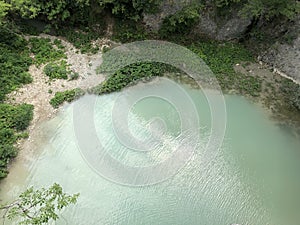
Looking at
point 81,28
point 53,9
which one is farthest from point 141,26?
point 53,9

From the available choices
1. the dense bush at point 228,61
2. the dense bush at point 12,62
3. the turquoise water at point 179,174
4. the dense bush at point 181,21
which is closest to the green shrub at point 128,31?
the dense bush at point 181,21

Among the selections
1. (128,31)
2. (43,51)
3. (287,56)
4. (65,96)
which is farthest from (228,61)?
(43,51)

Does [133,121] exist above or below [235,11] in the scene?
below

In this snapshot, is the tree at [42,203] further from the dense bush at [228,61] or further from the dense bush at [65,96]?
the dense bush at [228,61]

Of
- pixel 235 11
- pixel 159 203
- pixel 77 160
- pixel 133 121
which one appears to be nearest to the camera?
pixel 159 203

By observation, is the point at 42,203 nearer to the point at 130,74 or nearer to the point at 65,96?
the point at 65,96

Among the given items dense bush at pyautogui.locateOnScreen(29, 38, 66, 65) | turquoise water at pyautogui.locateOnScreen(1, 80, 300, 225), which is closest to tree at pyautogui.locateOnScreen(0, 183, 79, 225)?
turquoise water at pyautogui.locateOnScreen(1, 80, 300, 225)

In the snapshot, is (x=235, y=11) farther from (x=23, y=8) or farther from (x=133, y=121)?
(x=23, y=8)

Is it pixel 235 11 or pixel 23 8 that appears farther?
pixel 235 11
